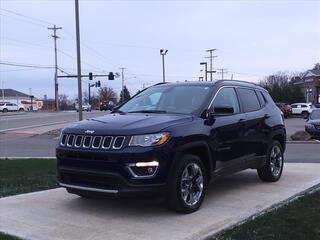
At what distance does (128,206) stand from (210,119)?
1637mm


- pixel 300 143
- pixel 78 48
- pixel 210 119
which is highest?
pixel 78 48

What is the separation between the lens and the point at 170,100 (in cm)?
756

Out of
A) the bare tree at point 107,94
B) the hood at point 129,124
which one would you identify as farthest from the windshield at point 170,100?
the bare tree at point 107,94

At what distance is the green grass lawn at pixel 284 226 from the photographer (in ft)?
18.3

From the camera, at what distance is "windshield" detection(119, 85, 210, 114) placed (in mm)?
7281

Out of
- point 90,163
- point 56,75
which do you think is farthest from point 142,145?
point 56,75

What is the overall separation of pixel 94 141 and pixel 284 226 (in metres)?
2.46

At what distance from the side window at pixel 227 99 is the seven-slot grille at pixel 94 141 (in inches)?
70.1

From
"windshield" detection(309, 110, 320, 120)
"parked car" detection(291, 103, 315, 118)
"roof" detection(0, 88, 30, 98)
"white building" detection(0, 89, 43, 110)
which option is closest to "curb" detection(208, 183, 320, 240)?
"windshield" detection(309, 110, 320, 120)

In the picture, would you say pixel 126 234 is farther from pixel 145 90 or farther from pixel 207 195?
pixel 145 90

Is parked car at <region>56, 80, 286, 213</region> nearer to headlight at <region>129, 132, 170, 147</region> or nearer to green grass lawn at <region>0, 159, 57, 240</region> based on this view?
headlight at <region>129, 132, 170, 147</region>

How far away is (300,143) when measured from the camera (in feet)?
65.3

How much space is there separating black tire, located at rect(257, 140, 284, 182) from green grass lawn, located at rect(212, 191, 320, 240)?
6.35 ft

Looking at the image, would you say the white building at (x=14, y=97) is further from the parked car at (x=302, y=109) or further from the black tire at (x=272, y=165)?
the black tire at (x=272, y=165)
